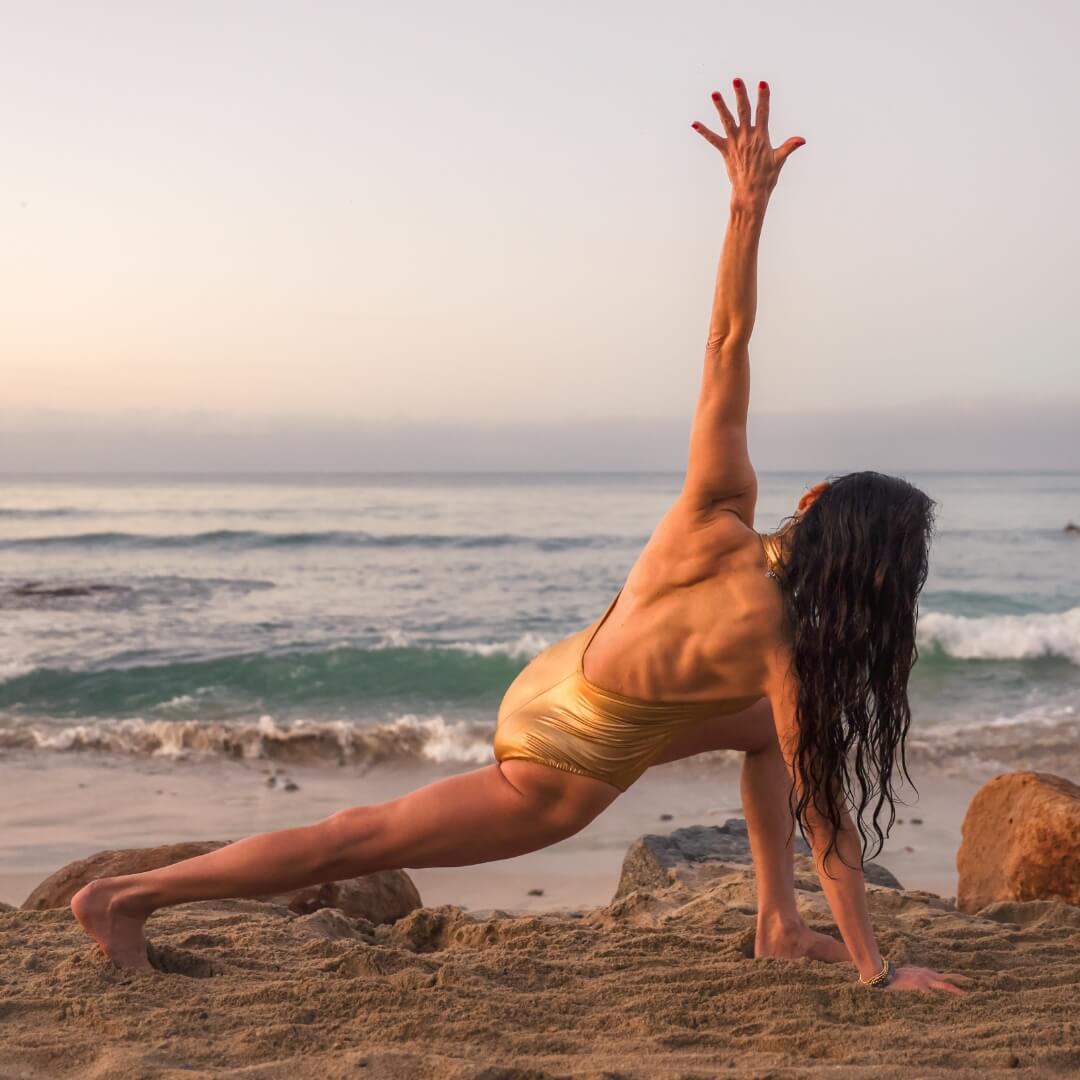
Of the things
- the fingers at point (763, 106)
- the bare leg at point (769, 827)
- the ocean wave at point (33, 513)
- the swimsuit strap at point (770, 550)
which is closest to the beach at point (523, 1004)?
the bare leg at point (769, 827)

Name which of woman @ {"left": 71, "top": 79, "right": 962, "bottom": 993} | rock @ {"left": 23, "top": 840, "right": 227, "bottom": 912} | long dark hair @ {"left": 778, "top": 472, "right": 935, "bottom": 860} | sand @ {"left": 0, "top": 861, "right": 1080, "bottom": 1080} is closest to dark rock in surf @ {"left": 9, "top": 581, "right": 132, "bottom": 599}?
rock @ {"left": 23, "top": 840, "right": 227, "bottom": 912}

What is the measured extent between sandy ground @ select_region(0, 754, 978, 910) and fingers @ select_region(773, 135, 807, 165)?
360 centimetres

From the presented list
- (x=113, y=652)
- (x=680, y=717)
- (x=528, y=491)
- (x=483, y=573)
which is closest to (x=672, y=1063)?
(x=680, y=717)

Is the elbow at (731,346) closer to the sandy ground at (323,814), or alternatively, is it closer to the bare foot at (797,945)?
the bare foot at (797,945)

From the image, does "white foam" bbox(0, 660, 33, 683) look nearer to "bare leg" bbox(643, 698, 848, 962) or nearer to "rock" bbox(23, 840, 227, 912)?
"rock" bbox(23, 840, 227, 912)

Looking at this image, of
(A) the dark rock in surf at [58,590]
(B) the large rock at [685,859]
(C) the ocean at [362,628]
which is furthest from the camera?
(A) the dark rock in surf at [58,590]

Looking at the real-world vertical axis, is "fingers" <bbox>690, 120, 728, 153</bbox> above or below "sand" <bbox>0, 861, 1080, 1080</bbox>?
above

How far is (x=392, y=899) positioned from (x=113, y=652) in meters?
9.54

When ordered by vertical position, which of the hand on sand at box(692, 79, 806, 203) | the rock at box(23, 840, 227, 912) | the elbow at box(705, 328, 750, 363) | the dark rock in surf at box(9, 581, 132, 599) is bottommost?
the dark rock in surf at box(9, 581, 132, 599)

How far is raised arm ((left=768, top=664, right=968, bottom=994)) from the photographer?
295 centimetres

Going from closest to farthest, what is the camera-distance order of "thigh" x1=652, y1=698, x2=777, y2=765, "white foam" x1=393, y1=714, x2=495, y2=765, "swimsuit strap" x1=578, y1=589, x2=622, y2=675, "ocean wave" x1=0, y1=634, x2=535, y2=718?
1. "swimsuit strap" x1=578, y1=589, x2=622, y2=675
2. "thigh" x1=652, y1=698, x2=777, y2=765
3. "white foam" x1=393, y1=714, x2=495, y2=765
4. "ocean wave" x1=0, y1=634, x2=535, y2=718

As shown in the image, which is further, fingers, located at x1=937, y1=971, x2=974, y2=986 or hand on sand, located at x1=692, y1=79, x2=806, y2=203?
fingers, located at x1=937, y1=971, x2=974, y2=986

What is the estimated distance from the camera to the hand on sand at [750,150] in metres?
2.89

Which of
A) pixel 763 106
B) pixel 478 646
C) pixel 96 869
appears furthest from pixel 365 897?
pixel 478 646
